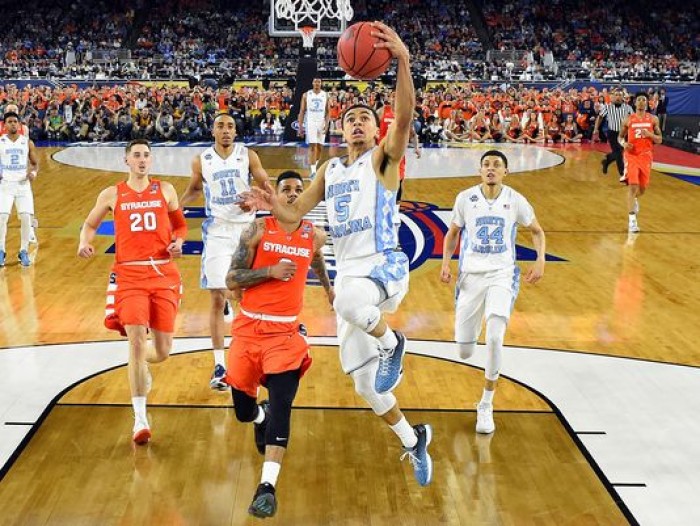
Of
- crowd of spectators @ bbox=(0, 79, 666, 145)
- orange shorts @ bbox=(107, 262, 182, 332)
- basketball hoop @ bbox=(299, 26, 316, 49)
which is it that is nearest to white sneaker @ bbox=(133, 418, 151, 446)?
orange shorts @ bbox=(107, 262, 182, 332)

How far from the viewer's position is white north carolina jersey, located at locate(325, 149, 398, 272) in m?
4.91

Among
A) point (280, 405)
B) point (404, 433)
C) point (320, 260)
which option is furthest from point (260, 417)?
point (320, 260)

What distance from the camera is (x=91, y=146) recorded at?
23.9 m

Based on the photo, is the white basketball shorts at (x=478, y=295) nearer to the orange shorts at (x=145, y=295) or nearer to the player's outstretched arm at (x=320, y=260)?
the player's outstretched arm at (x=320, y=260)

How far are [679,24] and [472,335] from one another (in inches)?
A: 1550

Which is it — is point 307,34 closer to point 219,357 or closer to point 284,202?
point 219,357

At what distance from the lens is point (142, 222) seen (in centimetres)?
607

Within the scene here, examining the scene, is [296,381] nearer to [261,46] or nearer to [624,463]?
[624,463]

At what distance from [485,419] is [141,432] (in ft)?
7.37

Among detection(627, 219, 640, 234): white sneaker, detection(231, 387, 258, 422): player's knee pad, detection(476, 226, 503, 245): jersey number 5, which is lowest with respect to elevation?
detection(627, 219, 640, 234): white sneaker

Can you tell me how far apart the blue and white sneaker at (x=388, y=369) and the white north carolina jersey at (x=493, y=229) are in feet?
4.59

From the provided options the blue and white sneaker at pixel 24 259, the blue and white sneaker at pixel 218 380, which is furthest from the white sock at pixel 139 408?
the blue and white sneaker at pixel 24 259

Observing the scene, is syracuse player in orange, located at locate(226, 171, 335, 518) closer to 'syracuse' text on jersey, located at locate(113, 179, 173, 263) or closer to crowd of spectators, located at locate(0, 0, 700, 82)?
'syracuse' text on jersey, located at locate(113, 179, 173, 263)

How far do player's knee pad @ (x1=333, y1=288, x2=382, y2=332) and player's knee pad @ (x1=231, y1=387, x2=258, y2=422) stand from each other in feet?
2.73
